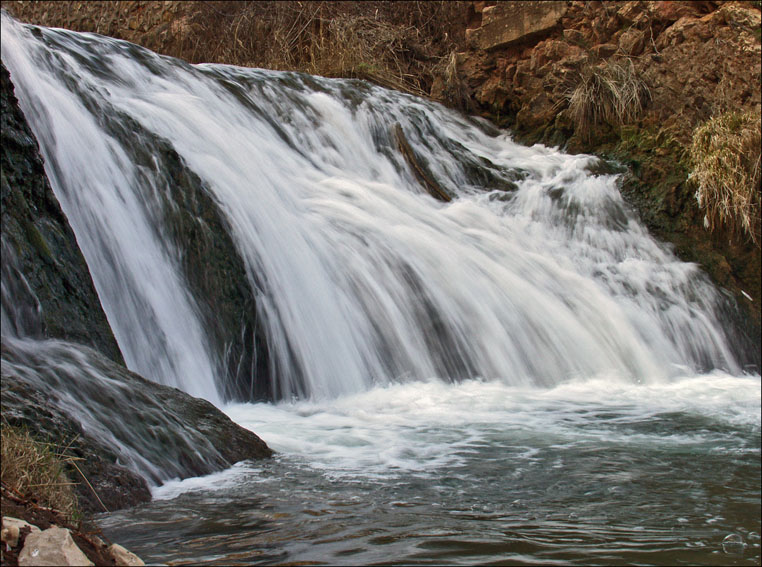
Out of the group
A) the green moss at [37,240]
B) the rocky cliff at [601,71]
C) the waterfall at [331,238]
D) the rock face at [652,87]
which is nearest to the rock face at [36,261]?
A: the green moss at [37,240]

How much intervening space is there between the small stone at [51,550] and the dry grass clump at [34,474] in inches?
13.7

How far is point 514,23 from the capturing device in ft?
32.3

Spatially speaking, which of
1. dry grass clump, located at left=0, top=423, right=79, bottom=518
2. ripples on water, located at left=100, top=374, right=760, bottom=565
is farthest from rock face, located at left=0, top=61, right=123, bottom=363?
dry grass clump, located at left=0, top=423, right=79, bottom=518

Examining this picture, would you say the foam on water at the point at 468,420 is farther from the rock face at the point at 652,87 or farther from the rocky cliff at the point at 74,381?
the rock face at the point at 652,87

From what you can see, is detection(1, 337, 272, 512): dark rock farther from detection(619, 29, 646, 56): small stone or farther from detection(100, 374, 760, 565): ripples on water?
detection(619, 29, 646, 56): small stone

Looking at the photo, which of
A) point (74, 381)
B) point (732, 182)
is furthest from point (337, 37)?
point (74, 381)

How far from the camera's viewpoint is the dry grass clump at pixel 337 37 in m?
10.3

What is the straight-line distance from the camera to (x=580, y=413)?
4.56 m

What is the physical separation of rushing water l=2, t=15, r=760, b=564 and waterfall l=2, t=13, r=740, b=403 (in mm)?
A: 20

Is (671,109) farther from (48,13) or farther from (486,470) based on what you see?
(48,13)

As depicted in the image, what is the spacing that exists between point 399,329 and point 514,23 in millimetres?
5816

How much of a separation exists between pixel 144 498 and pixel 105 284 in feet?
5.95

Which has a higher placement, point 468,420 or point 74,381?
point 74,381

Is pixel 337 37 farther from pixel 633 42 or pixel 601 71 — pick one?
pixel 633 42
